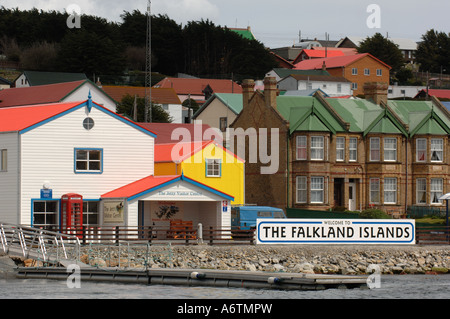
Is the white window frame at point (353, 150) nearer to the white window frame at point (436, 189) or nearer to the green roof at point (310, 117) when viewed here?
the green roof at point (310, 117)

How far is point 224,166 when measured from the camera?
210 ft

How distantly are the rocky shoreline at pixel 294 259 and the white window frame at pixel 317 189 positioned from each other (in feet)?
47.4

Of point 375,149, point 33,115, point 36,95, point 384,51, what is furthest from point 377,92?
point 384,51

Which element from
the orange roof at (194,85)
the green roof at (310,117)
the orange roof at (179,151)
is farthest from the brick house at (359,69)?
the orange roof at (179,151)

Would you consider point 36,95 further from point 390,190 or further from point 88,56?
point 390,190

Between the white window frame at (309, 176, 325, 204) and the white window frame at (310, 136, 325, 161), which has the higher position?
the white window frame at (310, 136, 325, 161)

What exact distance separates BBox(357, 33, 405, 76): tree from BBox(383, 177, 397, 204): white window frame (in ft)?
307

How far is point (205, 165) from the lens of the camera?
204 feet

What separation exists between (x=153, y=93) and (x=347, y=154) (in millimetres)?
51146

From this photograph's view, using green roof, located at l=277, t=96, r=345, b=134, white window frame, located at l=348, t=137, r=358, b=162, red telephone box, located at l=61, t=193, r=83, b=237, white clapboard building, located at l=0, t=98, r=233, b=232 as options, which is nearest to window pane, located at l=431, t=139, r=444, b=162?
white window frame, located at l=348, t=137, r=358, b=162

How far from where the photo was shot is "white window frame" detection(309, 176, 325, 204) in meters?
69.1

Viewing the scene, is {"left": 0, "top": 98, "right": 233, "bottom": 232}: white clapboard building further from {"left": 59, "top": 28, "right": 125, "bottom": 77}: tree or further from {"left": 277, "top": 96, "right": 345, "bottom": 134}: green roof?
{"left": 59, "top": 28, "right": 125, "bottom": 77}: tree
